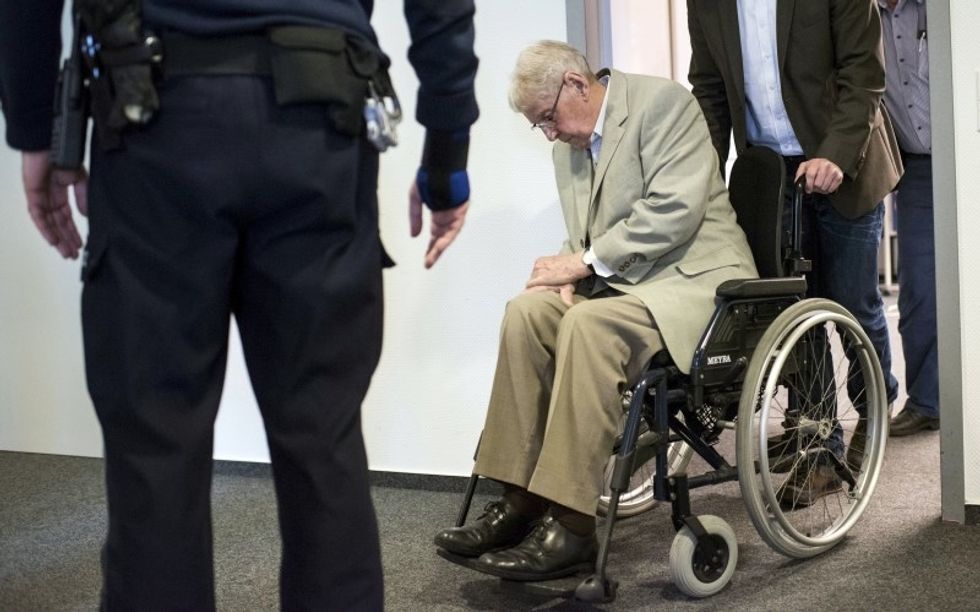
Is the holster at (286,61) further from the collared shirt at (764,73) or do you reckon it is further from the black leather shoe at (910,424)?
the black leather shoe at (910,424)

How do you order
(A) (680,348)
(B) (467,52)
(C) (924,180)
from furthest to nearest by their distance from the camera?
(C) (924,180)
(A) (680,348)
(B) (467,52)

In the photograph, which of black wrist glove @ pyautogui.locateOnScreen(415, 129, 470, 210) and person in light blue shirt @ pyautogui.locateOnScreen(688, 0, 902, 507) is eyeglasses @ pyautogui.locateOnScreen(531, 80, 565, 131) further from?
black wrist glove @ pyautogui.locateOnScreen(415, 129, 470, 210)

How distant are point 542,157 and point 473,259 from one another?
32 cm

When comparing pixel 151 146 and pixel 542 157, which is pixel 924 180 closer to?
pixel 542 157

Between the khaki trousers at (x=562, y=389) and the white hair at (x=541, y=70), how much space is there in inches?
16.0

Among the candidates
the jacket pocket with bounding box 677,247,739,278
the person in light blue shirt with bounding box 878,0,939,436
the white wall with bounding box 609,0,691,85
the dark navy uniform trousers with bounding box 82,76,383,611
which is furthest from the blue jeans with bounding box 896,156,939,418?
the dark navy uniform trousers with bounding box 82,76,383,611

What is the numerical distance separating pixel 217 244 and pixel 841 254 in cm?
196

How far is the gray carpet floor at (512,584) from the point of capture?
2.10m

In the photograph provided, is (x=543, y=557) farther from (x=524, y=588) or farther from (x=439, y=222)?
(x=439, y=222)

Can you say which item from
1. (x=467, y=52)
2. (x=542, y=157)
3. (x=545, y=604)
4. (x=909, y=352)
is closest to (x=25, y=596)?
(x=545, y=604)

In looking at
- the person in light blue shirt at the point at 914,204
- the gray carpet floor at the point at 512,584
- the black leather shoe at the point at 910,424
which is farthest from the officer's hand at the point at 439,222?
the black leather shoe at the point at 910,424

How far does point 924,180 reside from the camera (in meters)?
3.38

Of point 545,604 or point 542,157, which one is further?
point 542,157

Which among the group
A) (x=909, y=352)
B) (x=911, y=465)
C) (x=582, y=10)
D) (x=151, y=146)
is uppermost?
(x=582, y=10)
